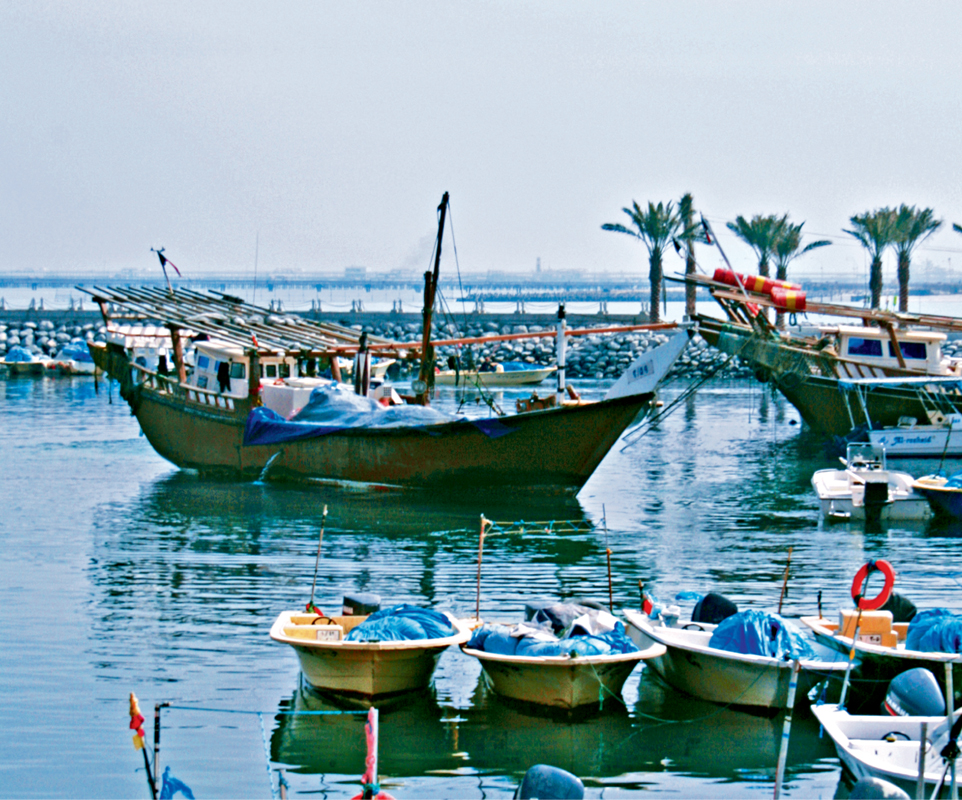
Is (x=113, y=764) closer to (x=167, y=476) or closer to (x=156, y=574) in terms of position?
(x=156, y=574)

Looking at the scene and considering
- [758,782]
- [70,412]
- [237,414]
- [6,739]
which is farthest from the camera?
[70,412]

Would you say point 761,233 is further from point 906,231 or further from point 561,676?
point 561,676

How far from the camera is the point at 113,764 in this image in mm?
12453

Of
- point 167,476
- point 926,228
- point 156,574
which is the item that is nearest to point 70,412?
point 167,476

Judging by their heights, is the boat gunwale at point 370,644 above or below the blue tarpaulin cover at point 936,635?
below

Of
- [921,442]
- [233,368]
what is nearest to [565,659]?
[233,368]

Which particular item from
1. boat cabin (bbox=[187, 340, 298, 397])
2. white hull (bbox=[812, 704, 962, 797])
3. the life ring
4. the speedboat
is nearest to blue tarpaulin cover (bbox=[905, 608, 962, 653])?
the life ring

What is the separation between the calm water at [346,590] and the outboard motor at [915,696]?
956 mm

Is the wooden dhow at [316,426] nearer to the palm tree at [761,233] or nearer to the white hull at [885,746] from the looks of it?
the white hull at [885,746]

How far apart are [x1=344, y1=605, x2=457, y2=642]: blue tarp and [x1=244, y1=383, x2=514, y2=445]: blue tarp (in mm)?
14382

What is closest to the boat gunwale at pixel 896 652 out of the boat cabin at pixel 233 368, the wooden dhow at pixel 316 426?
the wooden dhow at pixel 316 426

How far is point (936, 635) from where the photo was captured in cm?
1368

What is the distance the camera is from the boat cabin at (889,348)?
135 feet

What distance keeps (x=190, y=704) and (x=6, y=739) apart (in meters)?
2.07
